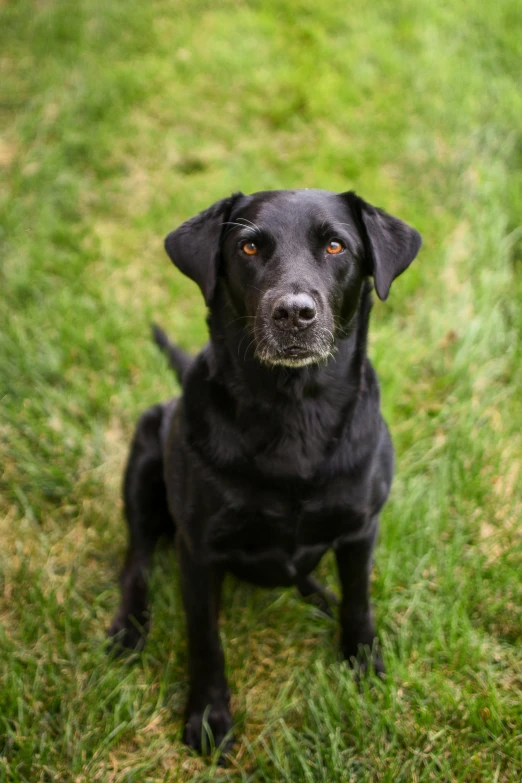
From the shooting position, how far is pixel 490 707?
2.23m

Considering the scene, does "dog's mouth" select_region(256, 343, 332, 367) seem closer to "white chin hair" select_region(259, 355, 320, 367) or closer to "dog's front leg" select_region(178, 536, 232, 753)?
"white chin hair" select_region(259, 355, 320, 367)

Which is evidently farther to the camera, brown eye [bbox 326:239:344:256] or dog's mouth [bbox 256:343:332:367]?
brown eye [bbox 326:239:344:256]

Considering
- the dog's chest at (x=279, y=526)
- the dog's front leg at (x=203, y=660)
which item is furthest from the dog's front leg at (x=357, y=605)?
the dog's front leg at (x=203, y=660)

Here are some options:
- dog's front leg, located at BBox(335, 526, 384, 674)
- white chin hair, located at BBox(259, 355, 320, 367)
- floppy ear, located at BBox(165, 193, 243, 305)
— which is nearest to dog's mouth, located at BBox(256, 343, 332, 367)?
white chin hair, located at BBox(259, 355, 320, 367)

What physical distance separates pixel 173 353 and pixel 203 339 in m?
0.58

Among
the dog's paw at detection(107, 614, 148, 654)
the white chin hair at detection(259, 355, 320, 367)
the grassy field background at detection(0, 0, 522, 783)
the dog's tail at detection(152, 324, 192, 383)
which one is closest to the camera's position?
the white chin hair at detection(259, 355, 320, 367)

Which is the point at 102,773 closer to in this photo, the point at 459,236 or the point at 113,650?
the point at 113,650

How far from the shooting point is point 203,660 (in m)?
2.36

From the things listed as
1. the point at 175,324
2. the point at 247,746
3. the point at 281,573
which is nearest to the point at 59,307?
the point at 175,324

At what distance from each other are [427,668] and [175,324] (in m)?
2.17

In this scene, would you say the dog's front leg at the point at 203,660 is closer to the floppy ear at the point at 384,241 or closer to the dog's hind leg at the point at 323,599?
the dog's hind leg at the point at 323,599

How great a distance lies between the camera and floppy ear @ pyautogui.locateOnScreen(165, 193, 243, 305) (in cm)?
219

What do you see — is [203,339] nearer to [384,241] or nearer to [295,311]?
[384,241]

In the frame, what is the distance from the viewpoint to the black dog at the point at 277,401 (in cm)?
209
